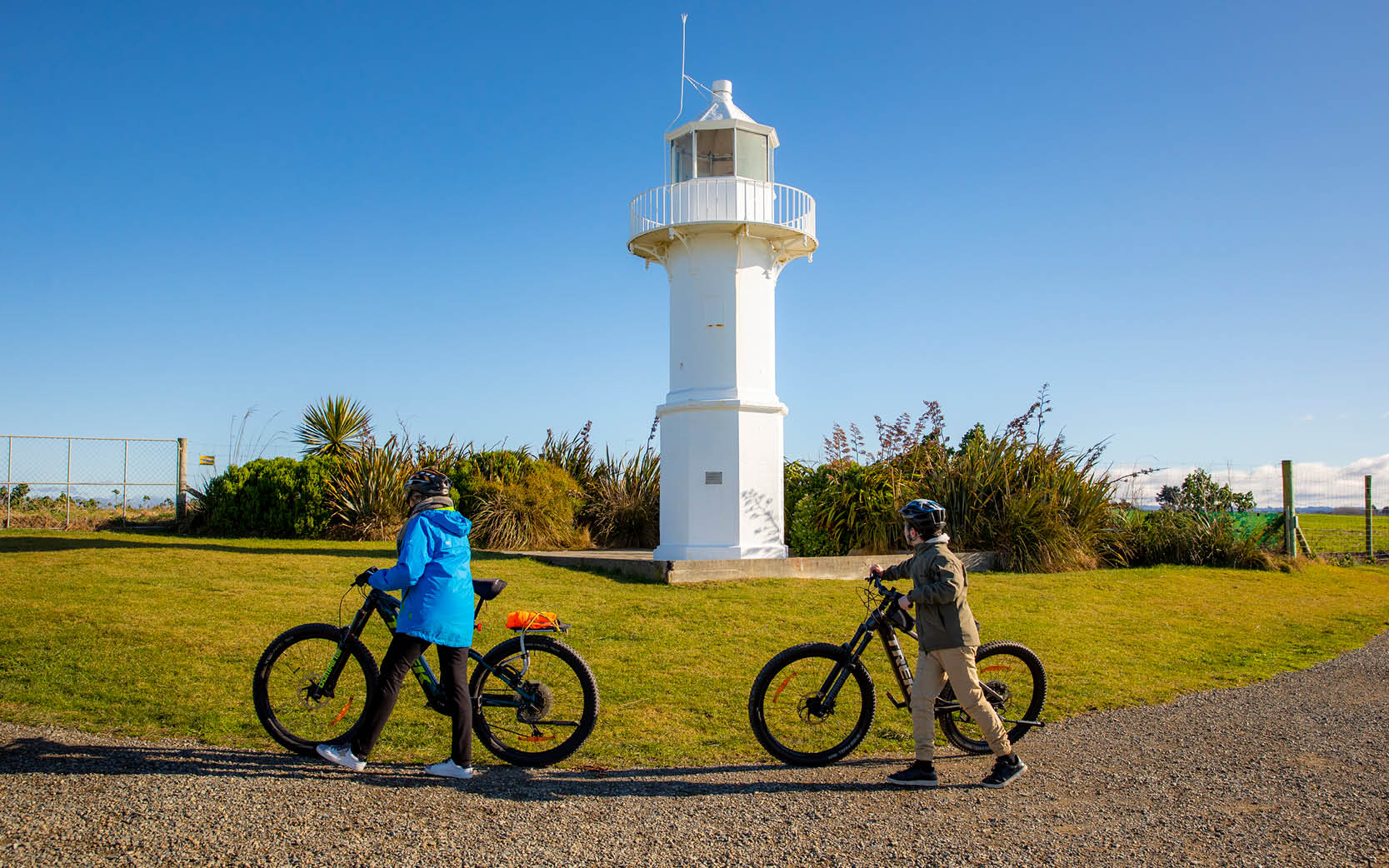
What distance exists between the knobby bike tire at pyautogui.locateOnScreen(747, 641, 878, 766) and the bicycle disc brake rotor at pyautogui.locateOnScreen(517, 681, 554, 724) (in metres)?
1.17

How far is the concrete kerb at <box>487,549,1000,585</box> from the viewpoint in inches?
515

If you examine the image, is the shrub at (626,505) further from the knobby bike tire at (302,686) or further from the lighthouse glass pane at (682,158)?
the knobby bike tire at (302,686)

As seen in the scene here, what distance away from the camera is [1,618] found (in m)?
8.63

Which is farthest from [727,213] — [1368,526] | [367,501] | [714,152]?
Result: [1368,526]

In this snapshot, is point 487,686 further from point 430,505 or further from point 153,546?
point 153,546

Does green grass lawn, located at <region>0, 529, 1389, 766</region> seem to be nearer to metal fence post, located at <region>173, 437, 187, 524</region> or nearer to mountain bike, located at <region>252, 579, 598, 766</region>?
mountain bike, located at <region>252, 579, 598, 766</region>

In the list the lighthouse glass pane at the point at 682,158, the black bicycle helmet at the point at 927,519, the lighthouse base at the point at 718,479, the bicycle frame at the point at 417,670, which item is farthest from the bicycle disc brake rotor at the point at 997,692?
the lighthouse glass pane at the point at 682,158

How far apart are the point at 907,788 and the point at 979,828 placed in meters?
0.68

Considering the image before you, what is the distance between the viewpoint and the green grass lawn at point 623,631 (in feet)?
21.0

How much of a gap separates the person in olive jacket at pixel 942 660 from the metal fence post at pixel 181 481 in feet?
57.1

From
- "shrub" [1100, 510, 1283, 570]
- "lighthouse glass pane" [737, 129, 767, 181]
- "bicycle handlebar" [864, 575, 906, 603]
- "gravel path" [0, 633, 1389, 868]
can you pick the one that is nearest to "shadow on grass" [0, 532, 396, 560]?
"lighthouse glass pane" [737, 129, 767, 181]

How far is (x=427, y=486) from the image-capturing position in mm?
5445

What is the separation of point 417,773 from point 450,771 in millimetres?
244

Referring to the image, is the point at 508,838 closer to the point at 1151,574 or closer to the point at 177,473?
the point at 1151,574
